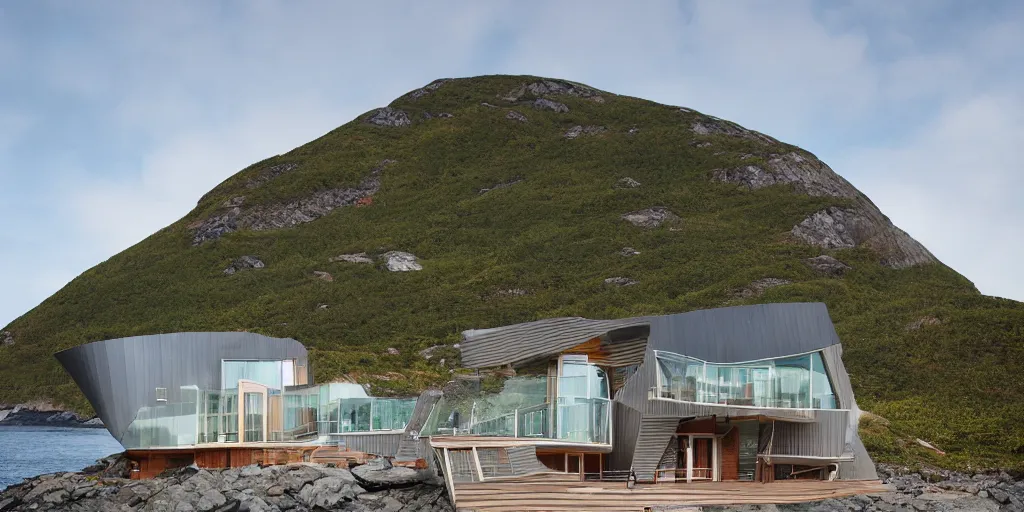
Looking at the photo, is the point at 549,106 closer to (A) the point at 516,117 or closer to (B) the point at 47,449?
(A) the point at 516,117

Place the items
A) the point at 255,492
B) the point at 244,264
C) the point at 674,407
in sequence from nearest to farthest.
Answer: the point at 674,407 → the point at 255,492 → the point at 244,264

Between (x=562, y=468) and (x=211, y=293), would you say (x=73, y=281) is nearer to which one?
(x=211, y=293)

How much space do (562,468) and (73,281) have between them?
390 feet

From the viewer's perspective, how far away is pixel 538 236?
128750 mm

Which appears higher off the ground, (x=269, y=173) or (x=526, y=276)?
(x=269, y=173)

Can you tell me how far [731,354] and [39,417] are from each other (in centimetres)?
8837

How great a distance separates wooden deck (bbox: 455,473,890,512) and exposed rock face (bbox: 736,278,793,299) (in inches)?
2871

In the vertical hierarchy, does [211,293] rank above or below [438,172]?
below

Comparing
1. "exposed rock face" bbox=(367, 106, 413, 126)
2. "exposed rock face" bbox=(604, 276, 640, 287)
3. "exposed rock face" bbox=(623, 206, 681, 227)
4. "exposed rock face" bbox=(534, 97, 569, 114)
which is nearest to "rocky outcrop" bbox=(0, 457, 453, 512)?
"exposed rock face" bbox=(604, 276, 640, 287)

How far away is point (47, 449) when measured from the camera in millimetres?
74250

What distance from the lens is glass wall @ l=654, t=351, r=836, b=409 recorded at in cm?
2638

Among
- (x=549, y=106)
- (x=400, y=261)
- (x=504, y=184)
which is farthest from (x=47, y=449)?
(x=549, y=106)

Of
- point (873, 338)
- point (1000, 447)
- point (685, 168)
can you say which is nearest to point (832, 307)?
point (873, 338)

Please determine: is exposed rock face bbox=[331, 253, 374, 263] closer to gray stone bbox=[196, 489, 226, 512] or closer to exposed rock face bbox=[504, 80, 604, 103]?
exposed rock face bbox=[504, 80, 604, 103]
